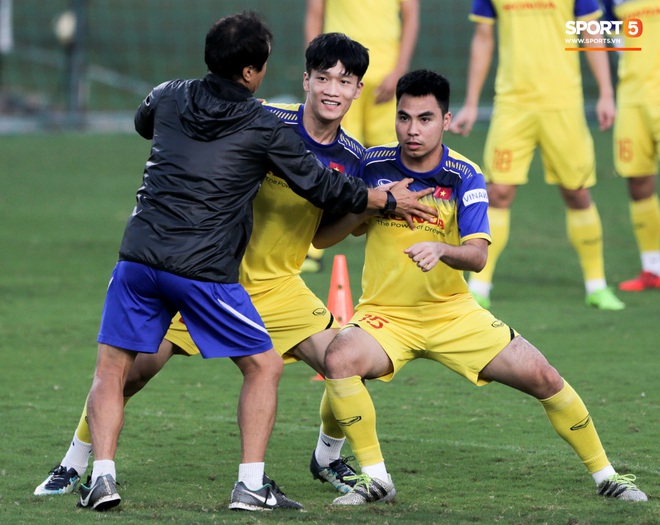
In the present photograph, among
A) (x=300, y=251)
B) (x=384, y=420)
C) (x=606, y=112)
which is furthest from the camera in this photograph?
(x=606, y=112)

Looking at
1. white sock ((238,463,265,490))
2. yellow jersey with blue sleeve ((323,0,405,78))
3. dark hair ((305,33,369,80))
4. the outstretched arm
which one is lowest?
white sock ((238,463,265,490))

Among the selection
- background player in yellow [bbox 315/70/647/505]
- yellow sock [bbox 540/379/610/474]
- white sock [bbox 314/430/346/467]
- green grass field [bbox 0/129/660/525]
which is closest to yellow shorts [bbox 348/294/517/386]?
background player in yellow [bbox 315/70/647/505]

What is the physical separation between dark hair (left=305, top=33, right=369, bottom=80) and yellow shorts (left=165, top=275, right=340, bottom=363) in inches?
38.6

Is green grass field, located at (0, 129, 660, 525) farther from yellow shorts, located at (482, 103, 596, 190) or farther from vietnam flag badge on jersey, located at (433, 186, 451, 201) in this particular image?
vietnam flag badge on jersey, located at (433, 186, 451, 201)

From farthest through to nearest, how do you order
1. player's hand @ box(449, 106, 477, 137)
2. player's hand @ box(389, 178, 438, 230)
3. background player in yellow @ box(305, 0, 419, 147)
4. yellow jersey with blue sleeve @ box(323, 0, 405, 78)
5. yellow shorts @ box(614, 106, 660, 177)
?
yellow jersey with blue sleeve @ box(323, 0, 405, 78), background player in yellow @ box(305, 0, 419, 147), yellow shorts @ box(614, 106, 660, 177), player's hand @ box(449, 106, 477, 137), player's hand @ box(389, 178, 438, 230)

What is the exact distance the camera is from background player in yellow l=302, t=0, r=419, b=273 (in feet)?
32.0

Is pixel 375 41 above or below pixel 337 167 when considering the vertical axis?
above

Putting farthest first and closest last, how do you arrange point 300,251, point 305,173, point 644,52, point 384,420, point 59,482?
point 644,52
point 384,420
point 300,251
point 59,482
point 305,173

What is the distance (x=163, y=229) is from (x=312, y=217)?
86 cm

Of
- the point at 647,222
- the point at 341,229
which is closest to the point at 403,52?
the point at 647,222

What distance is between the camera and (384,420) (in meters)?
6.17

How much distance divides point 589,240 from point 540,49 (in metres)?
1.50

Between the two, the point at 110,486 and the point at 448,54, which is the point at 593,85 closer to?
the point at 448,54

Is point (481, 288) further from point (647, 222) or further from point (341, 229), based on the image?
point (341, 229)
